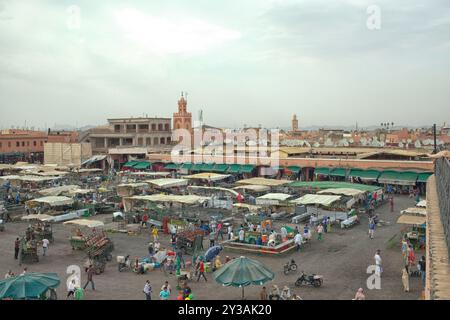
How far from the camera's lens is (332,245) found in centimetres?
1977

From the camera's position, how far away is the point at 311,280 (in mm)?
14273

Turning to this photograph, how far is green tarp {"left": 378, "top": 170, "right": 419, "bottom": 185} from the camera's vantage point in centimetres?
3547

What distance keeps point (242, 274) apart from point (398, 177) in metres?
27.3

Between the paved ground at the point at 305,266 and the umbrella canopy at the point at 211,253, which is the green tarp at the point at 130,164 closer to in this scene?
the paved ground at the point at 305,266

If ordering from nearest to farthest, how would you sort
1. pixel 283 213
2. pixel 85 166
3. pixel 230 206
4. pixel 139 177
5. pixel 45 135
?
pixel 283 213 < pixel 230 206 < pixel 139 177 < pixel 85 166 < pixel 45 135

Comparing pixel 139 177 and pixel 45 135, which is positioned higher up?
pixel 45 135

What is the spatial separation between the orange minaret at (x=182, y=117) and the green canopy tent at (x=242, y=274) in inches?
2340

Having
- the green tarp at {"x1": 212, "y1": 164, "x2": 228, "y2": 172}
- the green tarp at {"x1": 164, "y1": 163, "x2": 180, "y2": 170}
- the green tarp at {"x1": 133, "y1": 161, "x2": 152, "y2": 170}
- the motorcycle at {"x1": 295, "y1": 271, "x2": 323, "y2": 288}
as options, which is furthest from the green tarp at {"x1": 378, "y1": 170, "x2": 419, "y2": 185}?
the green tarp at {"x1": 133, "y1": 161, "x2": 152, "y2": 170}

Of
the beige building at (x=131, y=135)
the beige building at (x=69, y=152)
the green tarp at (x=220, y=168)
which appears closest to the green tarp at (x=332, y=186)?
the green tarp at (x=220, y=168)

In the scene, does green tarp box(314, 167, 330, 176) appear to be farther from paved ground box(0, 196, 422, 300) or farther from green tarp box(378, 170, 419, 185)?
paved ground box(0, 196, 422, 300)

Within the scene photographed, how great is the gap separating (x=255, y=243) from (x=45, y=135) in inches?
2131

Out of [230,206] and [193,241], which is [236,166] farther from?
[193,241]
